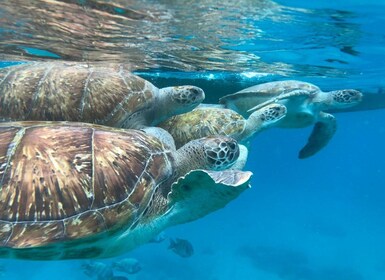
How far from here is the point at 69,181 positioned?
10.8 ft

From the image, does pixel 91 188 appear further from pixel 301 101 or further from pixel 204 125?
pixel 301 101

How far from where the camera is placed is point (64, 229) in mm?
3121

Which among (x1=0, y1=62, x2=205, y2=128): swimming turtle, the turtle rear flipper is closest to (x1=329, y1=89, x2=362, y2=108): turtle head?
(x1=0, y1=62, x2=205, y2=128): swimming turtle

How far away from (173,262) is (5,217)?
15063mm

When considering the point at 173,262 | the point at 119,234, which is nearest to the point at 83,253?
the point at 119,234

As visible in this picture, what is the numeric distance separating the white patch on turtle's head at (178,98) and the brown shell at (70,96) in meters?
0.34

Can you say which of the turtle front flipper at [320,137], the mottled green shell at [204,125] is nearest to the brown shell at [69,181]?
the mottled green shell at [204,125]

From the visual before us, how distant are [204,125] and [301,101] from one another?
11.0 feet

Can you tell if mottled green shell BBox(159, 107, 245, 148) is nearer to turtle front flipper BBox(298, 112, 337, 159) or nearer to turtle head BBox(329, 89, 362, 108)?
turtle head BBox(329, 89, 362, 108)

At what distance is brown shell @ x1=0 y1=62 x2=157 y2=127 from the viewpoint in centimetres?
472

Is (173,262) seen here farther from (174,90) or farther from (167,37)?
(174,90)

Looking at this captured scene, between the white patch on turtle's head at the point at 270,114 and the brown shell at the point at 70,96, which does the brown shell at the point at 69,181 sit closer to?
the brown shell at the point at 70,96

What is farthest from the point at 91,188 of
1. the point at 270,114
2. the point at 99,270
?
the point at 99,270

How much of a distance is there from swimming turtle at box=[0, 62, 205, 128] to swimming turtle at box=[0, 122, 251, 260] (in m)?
0.93
